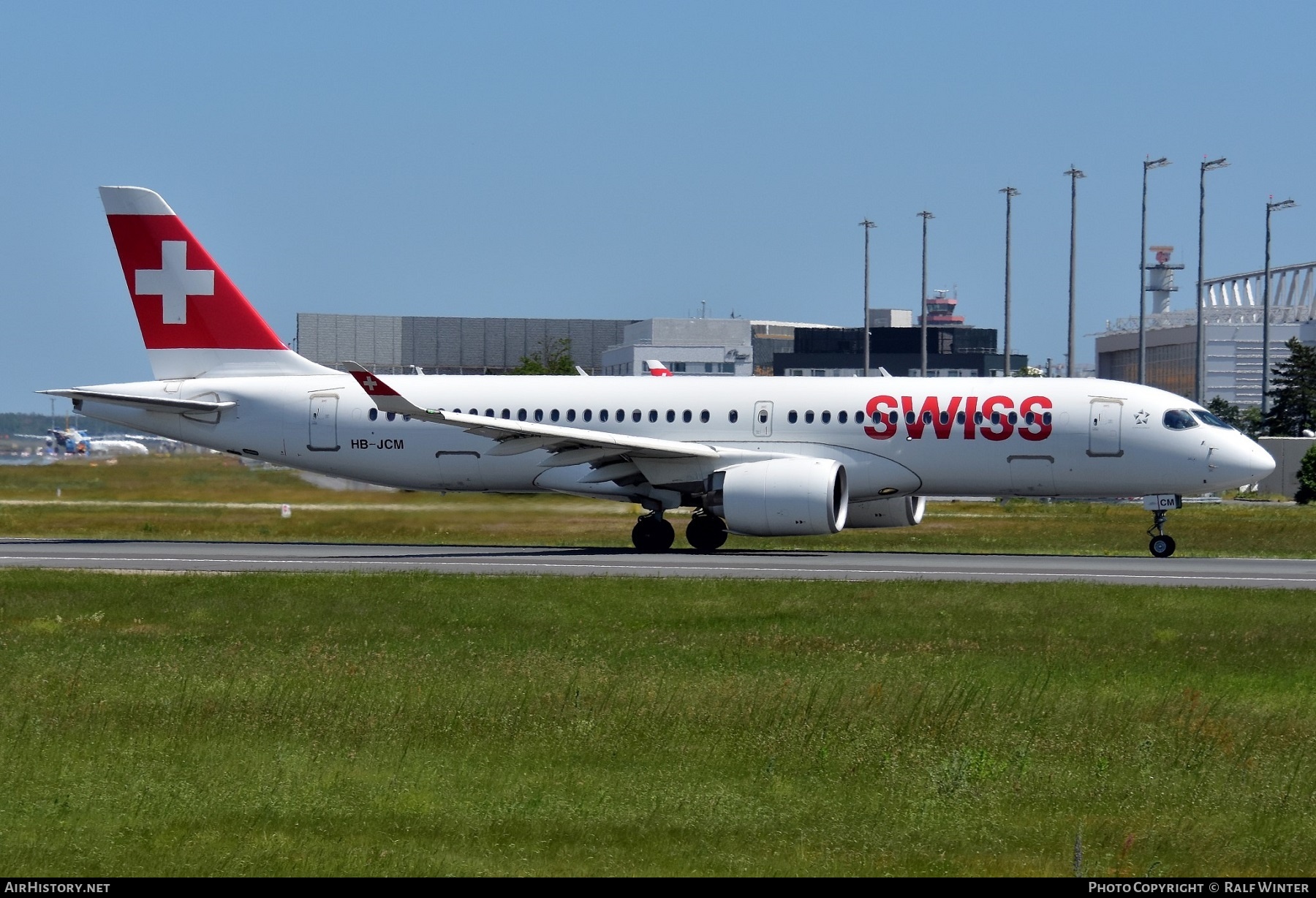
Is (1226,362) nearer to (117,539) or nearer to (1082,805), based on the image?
(117,539)

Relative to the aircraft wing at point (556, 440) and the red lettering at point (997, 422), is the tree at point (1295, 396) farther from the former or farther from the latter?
the aircraft wing at point (556, 440)

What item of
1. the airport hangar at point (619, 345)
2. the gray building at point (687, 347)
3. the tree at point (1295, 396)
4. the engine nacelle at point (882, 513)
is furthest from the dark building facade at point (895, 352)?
the engine nacelle at point (882, 513)

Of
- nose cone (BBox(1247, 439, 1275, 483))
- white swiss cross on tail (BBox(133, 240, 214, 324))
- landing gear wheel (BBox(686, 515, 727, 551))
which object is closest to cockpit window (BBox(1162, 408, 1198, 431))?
nose cone (BBox(1247, 439, 1275, 483))

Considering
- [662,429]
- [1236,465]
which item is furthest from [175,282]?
[1236,465]

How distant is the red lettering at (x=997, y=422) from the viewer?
31125mm

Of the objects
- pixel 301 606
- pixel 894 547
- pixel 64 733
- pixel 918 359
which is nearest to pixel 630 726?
pixel 64 733

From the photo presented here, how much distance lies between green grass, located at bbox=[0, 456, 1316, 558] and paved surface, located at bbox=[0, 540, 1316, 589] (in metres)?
2.06

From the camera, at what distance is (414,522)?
35156 millimetres

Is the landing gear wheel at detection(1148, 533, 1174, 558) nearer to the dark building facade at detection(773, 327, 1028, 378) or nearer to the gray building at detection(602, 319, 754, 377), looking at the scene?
the gray building at detection(602, 319, 754, 377)

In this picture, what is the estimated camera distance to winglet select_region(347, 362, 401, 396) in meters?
29.0

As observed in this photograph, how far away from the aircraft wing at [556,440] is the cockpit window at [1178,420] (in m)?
8.80

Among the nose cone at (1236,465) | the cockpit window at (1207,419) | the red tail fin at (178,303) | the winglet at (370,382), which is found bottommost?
the nose cone at (1236,465)

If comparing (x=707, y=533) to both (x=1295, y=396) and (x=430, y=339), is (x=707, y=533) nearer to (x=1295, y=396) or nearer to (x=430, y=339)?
(x=1295, y=396)
